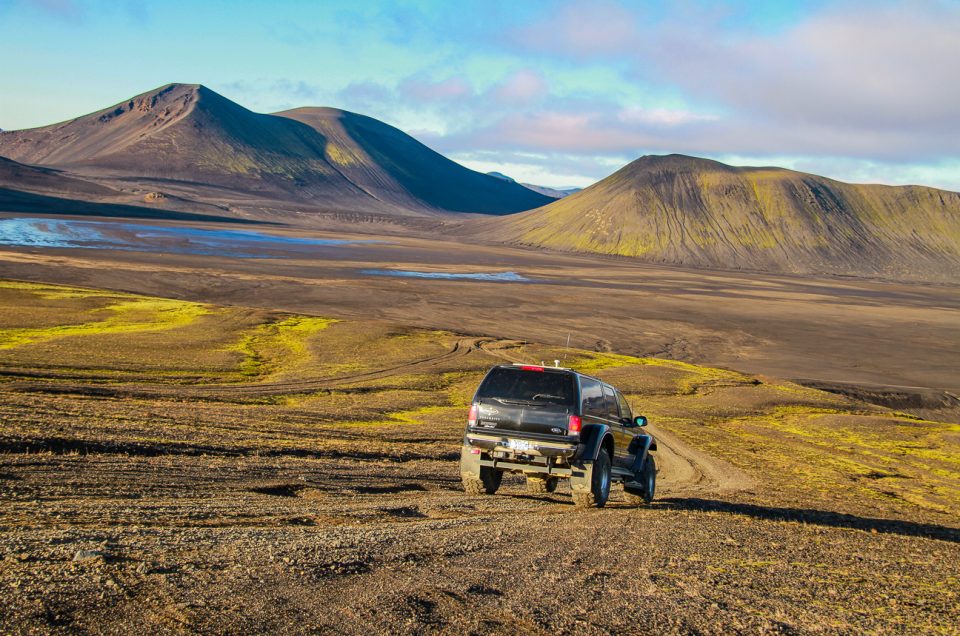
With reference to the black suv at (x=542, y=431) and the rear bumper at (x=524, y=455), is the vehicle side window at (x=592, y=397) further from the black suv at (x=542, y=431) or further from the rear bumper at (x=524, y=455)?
the rear bumper at (x=524, y=455)

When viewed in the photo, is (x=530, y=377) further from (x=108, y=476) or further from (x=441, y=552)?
(x=108, y=476)

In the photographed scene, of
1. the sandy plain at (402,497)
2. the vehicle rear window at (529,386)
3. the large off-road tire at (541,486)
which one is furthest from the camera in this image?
the large off-road tire at (541,486)

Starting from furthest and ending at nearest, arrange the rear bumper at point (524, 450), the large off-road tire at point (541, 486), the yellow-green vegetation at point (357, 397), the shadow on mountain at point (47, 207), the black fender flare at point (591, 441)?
the shadow on mountain at point (47, 207), the yellow-green vegetation at point (357, 397), the large off-road tire at point (541, 486), the black fender flare at point (591, 441), the rear bumper at point (524, 450)

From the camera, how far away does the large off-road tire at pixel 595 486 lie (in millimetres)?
13352

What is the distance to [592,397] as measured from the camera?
14055 millimetres

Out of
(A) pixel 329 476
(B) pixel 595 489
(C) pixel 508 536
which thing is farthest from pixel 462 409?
(C) pixel 508 536

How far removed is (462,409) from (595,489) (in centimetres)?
1807

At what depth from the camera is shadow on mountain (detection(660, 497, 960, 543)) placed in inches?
565

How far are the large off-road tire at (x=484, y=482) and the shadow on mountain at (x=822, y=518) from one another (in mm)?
3233

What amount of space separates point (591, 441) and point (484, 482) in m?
2.22

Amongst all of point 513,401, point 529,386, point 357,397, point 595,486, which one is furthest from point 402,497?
point 357,397

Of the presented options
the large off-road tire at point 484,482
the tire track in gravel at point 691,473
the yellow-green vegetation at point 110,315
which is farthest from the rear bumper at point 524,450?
the yellow-green vegetation at point 110,315

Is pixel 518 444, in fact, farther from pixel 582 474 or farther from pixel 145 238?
pixel 145 238

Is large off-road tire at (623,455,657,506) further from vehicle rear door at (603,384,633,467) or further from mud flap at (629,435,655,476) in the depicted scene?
vehicle rear door at (603,384,633,467)
